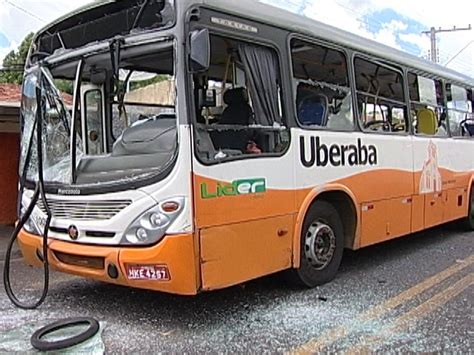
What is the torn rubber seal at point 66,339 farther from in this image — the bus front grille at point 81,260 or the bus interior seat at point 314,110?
the bus interior seat at point 314,110

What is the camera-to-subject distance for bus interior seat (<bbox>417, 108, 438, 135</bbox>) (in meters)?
7.86

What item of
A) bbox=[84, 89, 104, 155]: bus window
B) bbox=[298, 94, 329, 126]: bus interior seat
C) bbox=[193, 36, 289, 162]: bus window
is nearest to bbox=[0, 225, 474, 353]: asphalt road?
bbox=[193, 36, 289, 162]: bus window

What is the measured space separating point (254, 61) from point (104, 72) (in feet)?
4.68

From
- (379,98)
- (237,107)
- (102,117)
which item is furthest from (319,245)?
(102,117)

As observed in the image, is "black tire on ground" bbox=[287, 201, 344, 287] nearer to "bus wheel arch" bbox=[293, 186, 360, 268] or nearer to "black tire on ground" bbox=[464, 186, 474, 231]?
"bus wheel arch" bbox=[293, 186, 360, 268]

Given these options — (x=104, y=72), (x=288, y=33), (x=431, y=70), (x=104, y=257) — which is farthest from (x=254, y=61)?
(x=431, y=70)

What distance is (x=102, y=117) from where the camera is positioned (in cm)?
561

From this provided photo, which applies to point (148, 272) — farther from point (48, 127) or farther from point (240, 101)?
point (48, 127)

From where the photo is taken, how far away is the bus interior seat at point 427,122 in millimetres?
7855

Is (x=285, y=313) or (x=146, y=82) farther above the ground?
(x=146, y=82)

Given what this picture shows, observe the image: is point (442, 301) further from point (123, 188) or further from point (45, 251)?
point (45, 251)

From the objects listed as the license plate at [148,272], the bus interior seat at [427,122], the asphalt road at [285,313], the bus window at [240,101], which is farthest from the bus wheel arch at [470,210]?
the license plate at [148,272]

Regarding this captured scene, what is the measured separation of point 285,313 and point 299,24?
2830 mm

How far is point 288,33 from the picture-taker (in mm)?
5469
